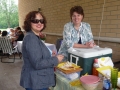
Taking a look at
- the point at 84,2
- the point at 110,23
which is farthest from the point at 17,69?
the point at 110,23

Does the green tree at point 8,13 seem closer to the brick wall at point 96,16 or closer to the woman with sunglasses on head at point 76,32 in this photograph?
the brick wall at point 96,16

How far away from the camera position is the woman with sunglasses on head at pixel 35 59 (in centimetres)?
101

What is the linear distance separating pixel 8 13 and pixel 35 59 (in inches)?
346

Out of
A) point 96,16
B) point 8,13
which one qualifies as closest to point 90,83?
point 96,16

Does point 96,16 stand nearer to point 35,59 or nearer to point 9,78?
point 35,59

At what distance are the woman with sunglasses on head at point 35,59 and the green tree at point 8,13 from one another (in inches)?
326

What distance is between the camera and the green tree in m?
8.67

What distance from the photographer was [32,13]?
1.13 m

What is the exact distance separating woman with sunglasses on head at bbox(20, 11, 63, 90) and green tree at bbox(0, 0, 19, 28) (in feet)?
27.2

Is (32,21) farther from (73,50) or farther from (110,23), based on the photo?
(110,23)

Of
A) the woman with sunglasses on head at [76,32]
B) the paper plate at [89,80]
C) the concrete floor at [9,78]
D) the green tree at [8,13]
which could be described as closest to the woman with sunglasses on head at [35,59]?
the paper plate at [89,80]

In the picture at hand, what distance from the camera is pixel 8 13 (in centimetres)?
886

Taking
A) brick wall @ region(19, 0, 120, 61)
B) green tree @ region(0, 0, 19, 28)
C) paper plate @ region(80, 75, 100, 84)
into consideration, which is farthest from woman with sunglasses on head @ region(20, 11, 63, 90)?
green tree @ region(0, 0, 19, 28)

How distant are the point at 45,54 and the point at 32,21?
0.98 feet
